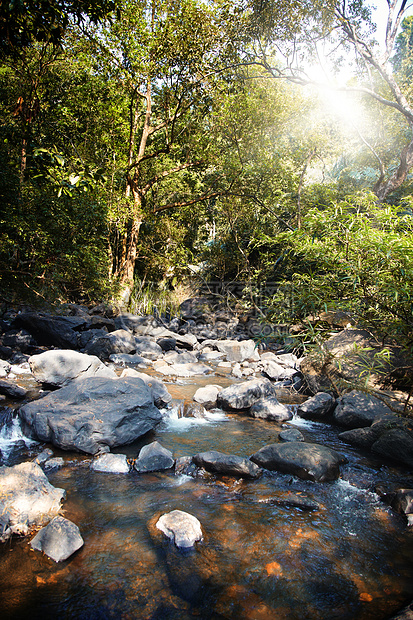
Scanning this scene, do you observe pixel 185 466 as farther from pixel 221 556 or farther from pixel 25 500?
pixel 25 500

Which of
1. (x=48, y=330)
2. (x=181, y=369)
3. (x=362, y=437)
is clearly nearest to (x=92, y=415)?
(x=362, y=437)

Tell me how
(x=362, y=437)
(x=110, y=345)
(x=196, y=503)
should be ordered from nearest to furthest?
(x=196, y=503), (x=362, y=437), (x=110, y=345)

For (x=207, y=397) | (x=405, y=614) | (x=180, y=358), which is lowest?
(x=180, y=358)

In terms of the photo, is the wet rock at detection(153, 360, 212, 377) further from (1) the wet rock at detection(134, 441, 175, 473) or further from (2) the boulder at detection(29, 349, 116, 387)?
(1) the wet rock at detection(134, 441, 175, 473)

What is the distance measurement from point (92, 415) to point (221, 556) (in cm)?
216

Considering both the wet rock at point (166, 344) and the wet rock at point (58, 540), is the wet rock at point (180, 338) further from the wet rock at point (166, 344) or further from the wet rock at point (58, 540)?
the wet rock at point (58, 540)

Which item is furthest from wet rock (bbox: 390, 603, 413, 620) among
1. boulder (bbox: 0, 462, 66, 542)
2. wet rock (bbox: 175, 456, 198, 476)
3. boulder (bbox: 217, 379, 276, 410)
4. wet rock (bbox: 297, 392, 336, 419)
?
boulder (bbox: 217, 379, 276, 410)

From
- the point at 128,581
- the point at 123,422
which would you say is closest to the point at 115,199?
the point at 123,422

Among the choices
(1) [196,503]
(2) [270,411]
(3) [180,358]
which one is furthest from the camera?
(3) [180,358]

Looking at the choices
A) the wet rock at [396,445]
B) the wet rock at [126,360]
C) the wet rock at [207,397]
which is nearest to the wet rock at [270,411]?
the wet rock at [207,397]

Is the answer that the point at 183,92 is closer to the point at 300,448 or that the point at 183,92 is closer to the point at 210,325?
the point at 210,325

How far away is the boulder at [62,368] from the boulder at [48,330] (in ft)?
8.35

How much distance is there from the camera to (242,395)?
5.48 meters

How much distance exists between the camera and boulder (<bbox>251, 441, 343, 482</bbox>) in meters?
3.36
